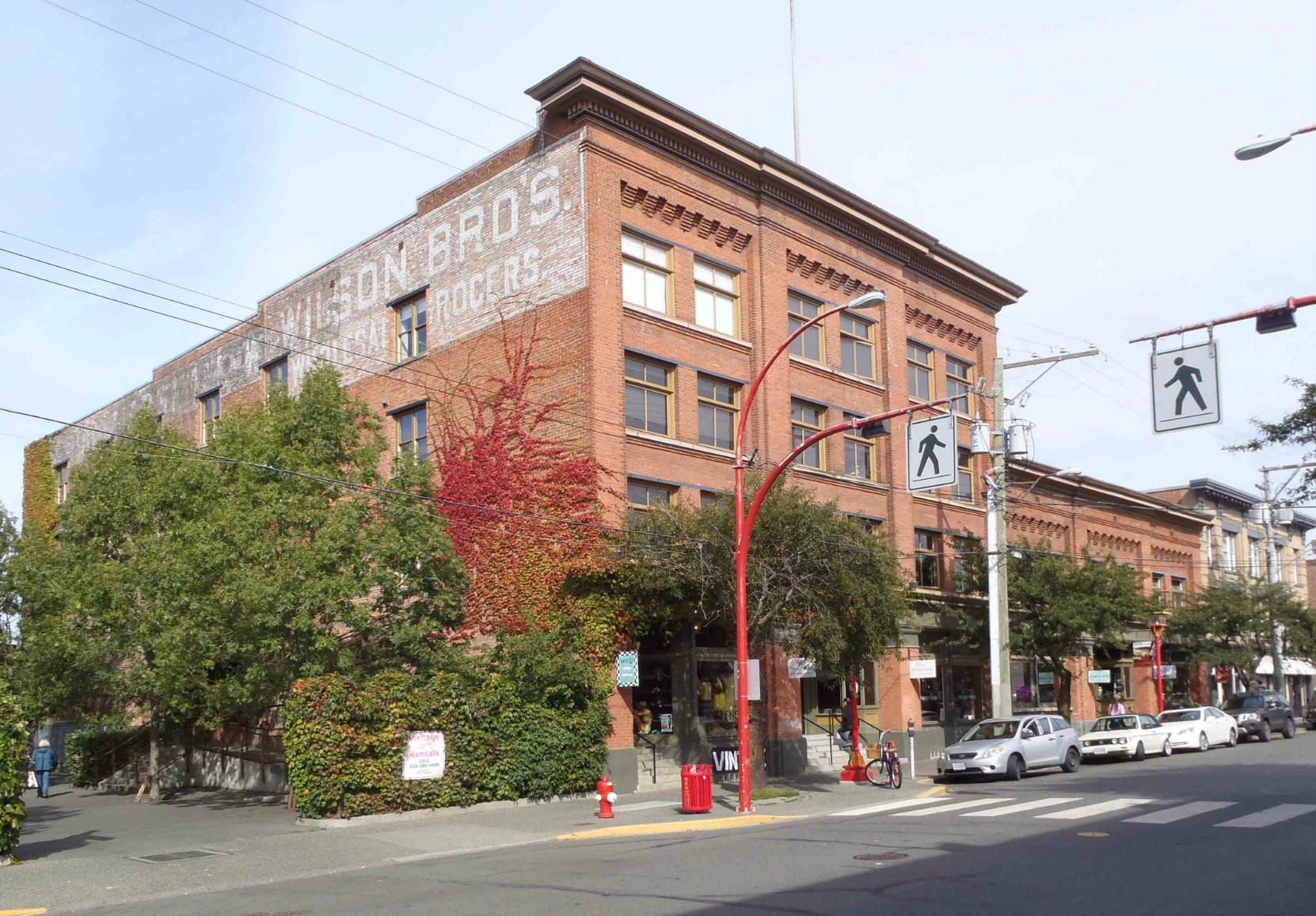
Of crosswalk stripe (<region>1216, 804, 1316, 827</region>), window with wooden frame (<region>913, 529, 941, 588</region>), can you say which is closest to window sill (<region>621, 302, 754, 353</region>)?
window with wooden frame (<region>913, 529, 941, 588</region>)

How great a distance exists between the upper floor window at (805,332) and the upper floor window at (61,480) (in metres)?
35.7

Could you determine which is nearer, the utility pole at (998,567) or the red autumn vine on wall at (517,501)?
the red autumn vine on wall at (517,501)

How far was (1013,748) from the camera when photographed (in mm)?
28328

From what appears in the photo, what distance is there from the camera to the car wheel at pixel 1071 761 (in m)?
30.3

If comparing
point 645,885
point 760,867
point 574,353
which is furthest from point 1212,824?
point 574,353

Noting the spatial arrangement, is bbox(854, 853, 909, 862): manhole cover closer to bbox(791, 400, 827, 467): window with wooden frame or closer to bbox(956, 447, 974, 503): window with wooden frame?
bbox(791, 400, 827, 467): window with wooden frame

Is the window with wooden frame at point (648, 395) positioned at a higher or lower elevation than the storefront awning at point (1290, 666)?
higher

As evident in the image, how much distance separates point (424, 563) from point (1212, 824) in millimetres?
14738

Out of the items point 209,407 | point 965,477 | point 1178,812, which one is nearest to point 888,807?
point 1178,812

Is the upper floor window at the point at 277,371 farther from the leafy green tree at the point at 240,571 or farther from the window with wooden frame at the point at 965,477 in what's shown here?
the window with wooden frame at the point at 965,477

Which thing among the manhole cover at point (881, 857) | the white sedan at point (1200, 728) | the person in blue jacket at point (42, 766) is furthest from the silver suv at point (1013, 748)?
the person in blue jacket at point (42, 766)

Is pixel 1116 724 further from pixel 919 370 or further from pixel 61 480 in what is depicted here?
pixel 61 480

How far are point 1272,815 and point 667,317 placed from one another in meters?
17.1

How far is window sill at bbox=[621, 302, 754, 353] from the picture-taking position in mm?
28734
